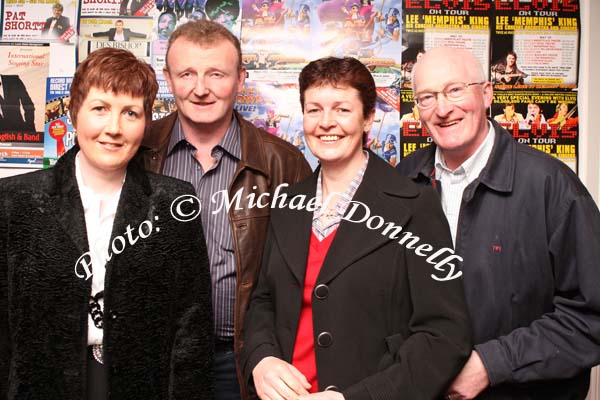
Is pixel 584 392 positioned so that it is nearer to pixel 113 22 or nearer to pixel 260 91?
pixel 260 91

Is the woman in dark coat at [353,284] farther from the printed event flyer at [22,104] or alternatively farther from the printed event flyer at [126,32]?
the printed event flyer at [22,104]

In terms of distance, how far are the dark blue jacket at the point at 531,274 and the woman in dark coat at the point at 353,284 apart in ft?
0.38

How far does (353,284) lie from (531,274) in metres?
A: 0.48

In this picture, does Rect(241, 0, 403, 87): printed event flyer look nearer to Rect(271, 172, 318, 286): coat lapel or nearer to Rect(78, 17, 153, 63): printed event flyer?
Rect(78, 17, 153, 63): printed event flyer

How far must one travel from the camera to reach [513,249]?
4.94ft

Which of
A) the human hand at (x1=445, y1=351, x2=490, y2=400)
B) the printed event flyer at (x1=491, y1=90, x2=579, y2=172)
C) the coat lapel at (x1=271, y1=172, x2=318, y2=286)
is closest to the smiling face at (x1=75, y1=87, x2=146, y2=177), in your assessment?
the coat lapel at (x1=271, y1=172, x2=318, y2=286)

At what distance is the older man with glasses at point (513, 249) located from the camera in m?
1.43

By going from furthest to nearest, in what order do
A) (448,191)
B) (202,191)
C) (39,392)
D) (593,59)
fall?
1. (593,59)
2. (202,191)
3. (448,191)
4. (39,392)

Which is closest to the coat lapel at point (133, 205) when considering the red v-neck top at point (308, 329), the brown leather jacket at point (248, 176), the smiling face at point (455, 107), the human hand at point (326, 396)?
the brown leather jacket at point (248, 176)

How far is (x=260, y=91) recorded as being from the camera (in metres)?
2.29

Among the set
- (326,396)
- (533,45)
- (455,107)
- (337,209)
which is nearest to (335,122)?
(337,209)

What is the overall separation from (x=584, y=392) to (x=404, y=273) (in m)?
0.63

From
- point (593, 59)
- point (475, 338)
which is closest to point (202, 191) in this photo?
point (475, 338)

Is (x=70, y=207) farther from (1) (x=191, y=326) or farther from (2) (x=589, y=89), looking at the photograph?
(2) (x=589, y=89)
